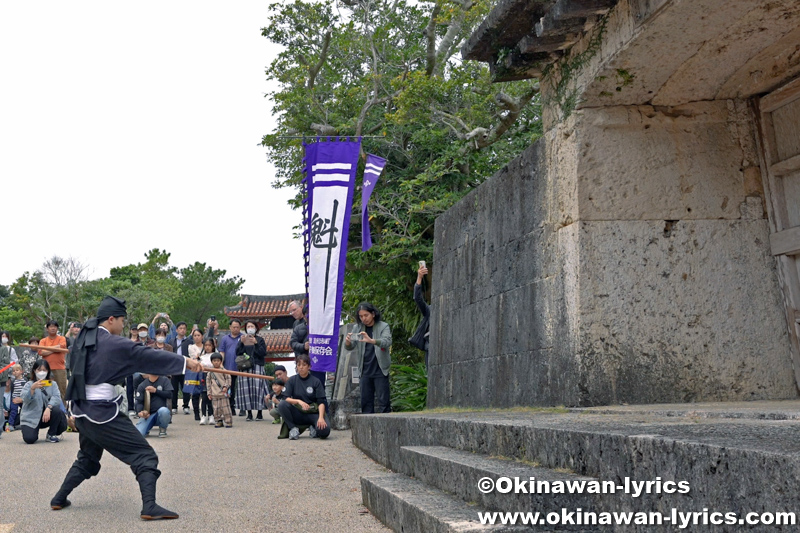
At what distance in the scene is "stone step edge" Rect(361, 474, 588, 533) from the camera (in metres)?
3.45

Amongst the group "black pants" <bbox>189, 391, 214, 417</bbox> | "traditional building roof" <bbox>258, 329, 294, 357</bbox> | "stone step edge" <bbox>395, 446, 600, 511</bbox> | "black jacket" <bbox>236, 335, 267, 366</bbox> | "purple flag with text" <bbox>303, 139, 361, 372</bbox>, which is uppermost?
"traditional building roof" <bbox>258, 329, 294, 357</bbox>

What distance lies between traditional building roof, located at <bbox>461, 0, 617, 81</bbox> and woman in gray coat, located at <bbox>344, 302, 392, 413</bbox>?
4731 millimetres

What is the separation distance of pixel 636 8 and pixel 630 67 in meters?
0.59

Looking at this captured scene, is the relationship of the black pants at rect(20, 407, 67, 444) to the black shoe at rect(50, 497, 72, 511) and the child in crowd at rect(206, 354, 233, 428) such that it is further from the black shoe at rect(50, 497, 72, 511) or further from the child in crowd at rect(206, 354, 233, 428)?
the black shoe at rect(50, 497, 72, 511)

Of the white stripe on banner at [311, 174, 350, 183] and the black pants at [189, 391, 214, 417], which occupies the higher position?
the white stripe on banner at [311, 174, 350, 183]

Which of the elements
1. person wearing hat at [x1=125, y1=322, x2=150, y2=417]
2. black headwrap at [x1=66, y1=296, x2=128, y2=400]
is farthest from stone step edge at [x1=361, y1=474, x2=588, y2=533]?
person wearing hat at [x1=125, y1=322, x2=150, y2=417]

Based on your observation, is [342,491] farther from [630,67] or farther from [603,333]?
[630,67]

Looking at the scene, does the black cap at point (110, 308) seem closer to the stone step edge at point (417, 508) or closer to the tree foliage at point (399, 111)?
the stone step edge at point (417, 508)

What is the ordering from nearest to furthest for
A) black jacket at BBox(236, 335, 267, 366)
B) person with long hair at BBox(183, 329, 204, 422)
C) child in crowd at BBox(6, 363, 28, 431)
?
child in crowd at BBox(6, 363, 28, 431) → person with long hair at BBox(183, 329, 204, 422) → black jacket at BBox(236, 335, 267, 366)

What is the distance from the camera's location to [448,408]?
9.35 metres

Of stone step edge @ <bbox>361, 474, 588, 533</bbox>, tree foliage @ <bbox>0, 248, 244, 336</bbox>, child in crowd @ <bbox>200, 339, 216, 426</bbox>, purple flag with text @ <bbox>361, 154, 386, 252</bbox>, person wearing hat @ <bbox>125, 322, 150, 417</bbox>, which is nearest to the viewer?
stone step edge @ <bbox>361, 474, 588, 533</bbox>

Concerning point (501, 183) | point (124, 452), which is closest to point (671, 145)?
point (501, 183)

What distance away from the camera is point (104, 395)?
19.5 feet

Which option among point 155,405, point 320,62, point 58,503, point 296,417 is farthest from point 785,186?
point 320,62
